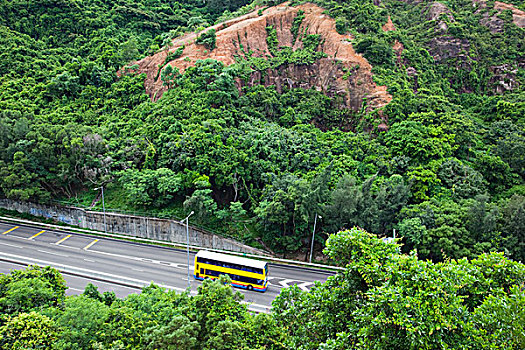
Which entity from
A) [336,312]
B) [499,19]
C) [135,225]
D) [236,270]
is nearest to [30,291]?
[336,312]

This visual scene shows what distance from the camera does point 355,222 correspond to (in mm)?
32344

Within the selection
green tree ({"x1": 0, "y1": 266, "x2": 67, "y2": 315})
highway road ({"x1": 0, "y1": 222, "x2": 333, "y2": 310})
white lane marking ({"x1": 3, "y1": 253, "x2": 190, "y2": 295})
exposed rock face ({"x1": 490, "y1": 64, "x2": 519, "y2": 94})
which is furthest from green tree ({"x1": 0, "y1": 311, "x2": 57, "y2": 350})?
exposed rock face ({"x1": 490, "y1": 64, "x2": 519, "y2": 94})

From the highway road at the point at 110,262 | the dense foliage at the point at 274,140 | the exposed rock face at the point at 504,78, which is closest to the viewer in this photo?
the highway road at the point at 110,262

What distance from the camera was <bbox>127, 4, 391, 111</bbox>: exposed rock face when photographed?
45938 mm

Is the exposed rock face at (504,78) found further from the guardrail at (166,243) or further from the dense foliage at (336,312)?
the dense foliage at (336,312)

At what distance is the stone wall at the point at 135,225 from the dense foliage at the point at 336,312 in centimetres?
1495

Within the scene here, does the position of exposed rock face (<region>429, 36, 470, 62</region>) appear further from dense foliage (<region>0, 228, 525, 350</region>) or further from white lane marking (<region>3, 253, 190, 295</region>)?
dense foliage (<region>0, 228, 525, 350</region>)

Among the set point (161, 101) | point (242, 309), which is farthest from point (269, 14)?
point (242, 309)

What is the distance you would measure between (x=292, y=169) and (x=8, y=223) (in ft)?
98.6

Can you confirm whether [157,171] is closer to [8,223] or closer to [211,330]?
[8,223]

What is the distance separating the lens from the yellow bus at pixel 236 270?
28739 millimetres

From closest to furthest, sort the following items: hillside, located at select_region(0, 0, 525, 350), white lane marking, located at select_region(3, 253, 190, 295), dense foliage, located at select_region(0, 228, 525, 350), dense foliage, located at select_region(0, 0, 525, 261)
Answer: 1. dense foliage, located at select_region(0, 228, 525, 350)
2. hillside, located at select_region(0, 0, 525, 350)
3. white lane marking, located at select_region(3, 253, 190, 295)
4. dense foliage, located at select_region(0, 0, 525, 261)

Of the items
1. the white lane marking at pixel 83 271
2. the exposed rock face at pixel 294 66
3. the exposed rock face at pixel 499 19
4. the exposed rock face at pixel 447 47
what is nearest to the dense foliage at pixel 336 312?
the white lane marking at pixel 83 271

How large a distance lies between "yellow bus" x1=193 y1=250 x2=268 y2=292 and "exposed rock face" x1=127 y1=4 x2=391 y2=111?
930 inches
